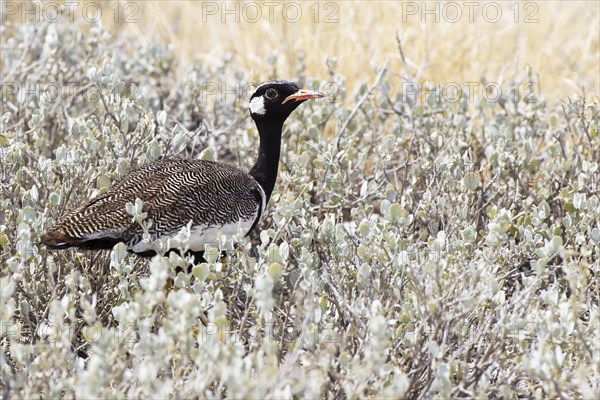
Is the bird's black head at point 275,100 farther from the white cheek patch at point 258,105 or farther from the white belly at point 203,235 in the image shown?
the white belly at point 203,235

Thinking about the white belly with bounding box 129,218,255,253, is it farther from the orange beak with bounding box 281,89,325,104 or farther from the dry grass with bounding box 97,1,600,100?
the dry grass with bounding box 97,1,600,100

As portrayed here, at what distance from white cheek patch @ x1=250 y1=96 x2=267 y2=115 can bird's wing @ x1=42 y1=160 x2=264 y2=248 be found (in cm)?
36

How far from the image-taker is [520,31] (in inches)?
266

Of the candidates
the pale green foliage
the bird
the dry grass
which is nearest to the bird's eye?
the bird

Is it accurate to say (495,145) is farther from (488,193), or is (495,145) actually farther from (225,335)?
(225,335)

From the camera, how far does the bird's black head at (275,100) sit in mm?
4152

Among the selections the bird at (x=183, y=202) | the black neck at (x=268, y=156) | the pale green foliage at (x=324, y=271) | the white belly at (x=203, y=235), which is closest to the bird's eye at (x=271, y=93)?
the bird at (x=183, y=202)

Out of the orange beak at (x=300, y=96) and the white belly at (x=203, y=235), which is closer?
the white belly at (x=203, y=235)

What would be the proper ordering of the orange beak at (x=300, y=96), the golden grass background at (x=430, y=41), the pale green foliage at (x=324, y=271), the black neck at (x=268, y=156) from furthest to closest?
the golden grass background at (x=430, y=41) < the black neck at (x=268, y=156) < the orange beak at (x=300, y=96) < the pale green foliage at (x=324, y=271)

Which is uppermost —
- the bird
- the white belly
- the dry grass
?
the dry grass

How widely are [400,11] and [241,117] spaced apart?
1.83 metres

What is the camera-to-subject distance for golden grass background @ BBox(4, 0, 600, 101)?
6219mm

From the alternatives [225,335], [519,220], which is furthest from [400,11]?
[225,335]

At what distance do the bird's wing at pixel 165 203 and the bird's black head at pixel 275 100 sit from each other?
0.36 m
